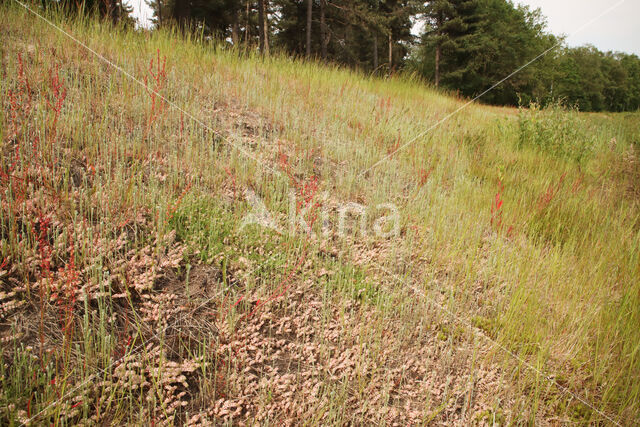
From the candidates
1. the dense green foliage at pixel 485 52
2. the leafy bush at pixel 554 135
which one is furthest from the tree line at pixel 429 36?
the leafy bush at pixel 554 135

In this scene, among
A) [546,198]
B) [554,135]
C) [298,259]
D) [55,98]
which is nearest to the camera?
[298,259]

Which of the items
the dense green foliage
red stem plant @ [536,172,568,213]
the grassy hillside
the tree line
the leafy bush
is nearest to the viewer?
the grassy hillside

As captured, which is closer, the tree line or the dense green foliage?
the tree line

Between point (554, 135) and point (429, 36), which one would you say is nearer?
point (554, 135)

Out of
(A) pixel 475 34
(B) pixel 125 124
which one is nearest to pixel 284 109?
(B) pixel 125 124

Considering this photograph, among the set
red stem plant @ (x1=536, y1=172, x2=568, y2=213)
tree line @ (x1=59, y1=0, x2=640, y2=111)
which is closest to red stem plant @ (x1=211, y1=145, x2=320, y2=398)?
red stem plant @ (x1=536, y1=172, x2=568, y2=213)

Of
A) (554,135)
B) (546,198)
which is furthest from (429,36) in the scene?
(546,198)

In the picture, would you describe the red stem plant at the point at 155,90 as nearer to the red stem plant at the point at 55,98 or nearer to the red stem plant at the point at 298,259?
the red stem plant at the point at 55,98

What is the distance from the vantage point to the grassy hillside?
5.69ft

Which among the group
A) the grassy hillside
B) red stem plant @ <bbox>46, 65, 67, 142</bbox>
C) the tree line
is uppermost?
the tree line

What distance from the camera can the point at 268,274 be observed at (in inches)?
99.3

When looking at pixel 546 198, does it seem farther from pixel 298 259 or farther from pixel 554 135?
pixel 554 135

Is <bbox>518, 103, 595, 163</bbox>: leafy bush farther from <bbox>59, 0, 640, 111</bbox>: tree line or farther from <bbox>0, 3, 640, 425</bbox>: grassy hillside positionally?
<bbox>59, 0, 640, 111</bbox>: tree line

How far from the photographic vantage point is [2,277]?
1.94 meters
